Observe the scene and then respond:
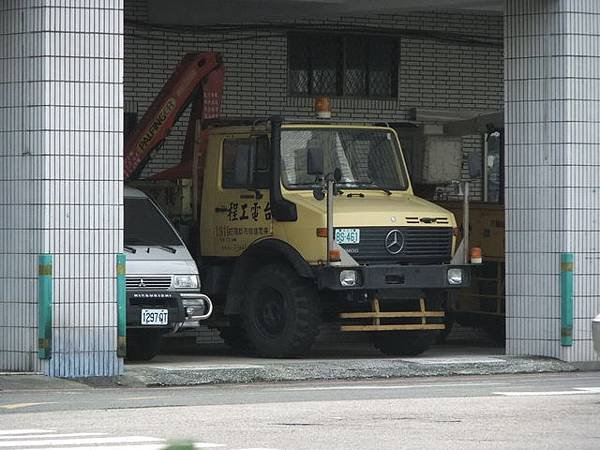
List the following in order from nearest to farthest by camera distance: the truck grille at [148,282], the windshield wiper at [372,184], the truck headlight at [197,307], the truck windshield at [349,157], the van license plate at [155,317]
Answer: the van license plate at [155,317] < the truck grille at [148,282] < the truck headlight at [197,307] < the truck windshield at [349,157] < the windshield wiper at [372,184]

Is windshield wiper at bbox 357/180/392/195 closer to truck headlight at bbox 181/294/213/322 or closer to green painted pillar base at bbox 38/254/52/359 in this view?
truck headlight at bbox 181/294/213/322

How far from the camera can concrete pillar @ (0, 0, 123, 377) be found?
17062 millimetres

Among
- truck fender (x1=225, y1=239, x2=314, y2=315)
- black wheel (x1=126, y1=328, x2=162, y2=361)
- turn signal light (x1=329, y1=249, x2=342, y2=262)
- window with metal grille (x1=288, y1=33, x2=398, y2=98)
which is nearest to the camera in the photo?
turn signal light (x1=329, y1=249, x2=342, y2=262)

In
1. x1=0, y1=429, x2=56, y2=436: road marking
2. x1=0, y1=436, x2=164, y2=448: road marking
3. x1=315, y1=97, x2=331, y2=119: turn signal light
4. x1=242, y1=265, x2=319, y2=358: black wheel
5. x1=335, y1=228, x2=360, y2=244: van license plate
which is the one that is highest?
x1=315, y1=97, x2=331, y2=119: turn signal light

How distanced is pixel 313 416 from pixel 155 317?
591 centimetres

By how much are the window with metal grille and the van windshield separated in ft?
17.2

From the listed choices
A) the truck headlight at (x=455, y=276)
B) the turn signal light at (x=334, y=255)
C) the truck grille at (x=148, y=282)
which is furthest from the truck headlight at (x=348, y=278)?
the truck grille at (x=148, y=282)

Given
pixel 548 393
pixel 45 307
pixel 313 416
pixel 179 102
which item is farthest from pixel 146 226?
pixel 313 416

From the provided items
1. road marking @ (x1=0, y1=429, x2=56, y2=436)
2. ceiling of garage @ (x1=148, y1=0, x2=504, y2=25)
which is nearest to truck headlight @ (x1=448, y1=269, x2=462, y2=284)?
ceiling of garage @ (x1=148, y1=0, x2=504, y2=25)

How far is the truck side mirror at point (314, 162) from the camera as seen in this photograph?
62.9 ft

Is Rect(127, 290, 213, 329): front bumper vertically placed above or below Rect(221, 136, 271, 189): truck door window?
below

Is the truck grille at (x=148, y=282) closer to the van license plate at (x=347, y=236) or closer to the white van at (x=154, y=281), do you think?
the white van at (x=154, y=281)

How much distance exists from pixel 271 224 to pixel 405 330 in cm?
194

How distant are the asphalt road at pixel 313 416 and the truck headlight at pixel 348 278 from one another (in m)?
2.51
